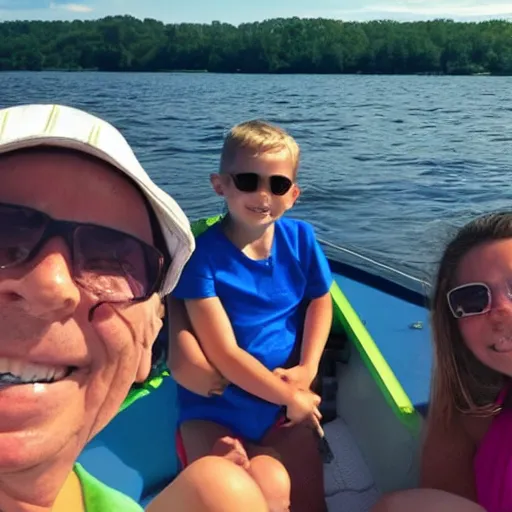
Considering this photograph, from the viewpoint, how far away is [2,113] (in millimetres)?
776

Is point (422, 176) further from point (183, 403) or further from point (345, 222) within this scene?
point (183, 403)

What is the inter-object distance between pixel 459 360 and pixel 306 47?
41490mm

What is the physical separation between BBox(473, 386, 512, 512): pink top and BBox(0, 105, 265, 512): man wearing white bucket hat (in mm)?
932

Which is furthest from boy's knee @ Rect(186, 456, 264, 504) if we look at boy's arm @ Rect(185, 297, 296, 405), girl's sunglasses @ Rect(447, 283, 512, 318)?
girl's sunglasses @ Rect(447, 283, 512, 318)

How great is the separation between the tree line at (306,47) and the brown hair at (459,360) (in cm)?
3731

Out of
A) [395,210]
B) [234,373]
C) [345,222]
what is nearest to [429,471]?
[234,373]

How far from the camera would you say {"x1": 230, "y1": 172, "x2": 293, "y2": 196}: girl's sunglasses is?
6.17 feet

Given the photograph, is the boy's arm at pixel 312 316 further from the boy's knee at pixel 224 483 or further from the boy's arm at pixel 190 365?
the boy's knee at pixel 224 483

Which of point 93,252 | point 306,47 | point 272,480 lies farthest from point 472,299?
point 306,47

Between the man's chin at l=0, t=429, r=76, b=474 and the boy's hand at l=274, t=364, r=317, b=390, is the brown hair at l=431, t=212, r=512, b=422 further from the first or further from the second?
the man's chin at l=0, t=429, r=76, b=474

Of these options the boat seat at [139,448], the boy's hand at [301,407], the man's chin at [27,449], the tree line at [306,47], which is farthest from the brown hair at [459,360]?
the tree line at [306,47]

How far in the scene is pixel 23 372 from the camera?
748 mm

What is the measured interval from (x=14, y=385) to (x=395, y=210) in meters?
6.07

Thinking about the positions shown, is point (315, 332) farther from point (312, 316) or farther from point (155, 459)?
point (155, 459)
